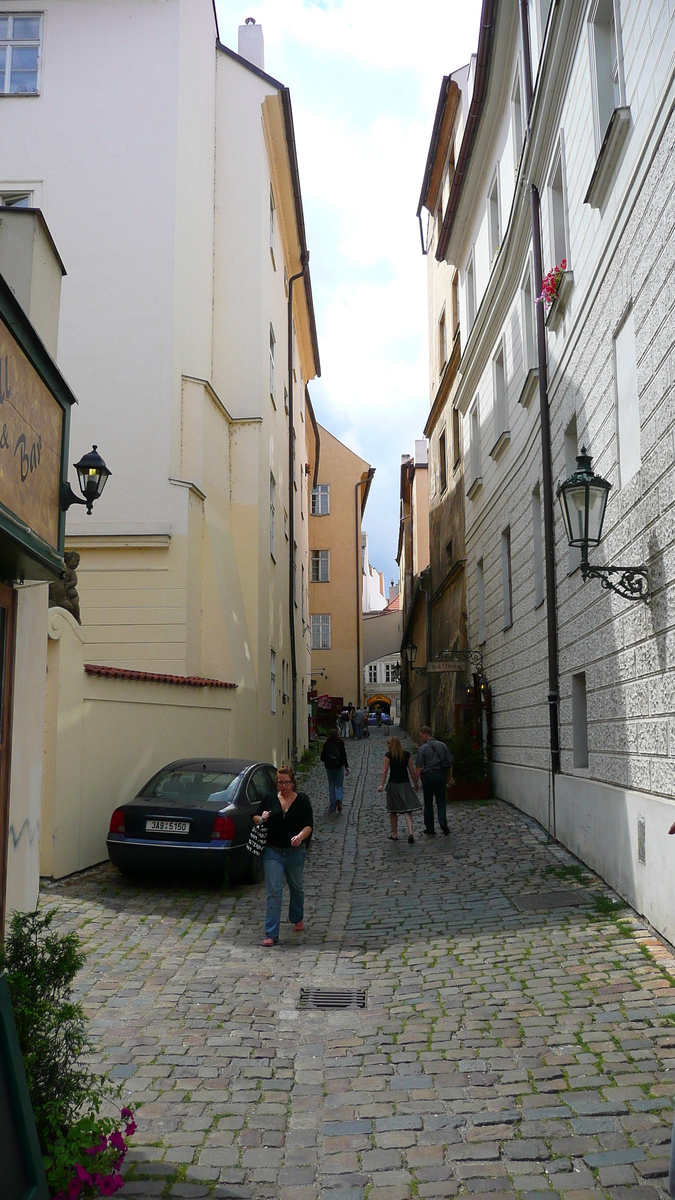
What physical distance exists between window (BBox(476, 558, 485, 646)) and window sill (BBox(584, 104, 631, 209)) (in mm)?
10568

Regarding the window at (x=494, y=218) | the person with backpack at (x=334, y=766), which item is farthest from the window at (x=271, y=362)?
the person with backpack at (x=334, y=766)

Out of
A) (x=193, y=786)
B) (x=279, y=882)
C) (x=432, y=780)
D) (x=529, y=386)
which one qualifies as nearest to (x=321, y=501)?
(x=529, y=386)

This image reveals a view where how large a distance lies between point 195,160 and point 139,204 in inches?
97.4

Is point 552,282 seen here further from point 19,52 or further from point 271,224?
point 271,224

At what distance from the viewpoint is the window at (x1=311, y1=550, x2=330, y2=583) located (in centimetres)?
5041

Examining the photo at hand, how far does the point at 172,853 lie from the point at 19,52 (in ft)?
50.6

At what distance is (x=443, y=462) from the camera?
87.9 ft

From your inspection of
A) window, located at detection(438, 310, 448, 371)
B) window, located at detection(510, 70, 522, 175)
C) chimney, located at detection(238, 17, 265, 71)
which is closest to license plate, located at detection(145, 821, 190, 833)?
window, located at detection(510, 70, 522, 175)

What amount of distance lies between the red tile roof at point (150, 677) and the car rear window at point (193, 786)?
138 cm

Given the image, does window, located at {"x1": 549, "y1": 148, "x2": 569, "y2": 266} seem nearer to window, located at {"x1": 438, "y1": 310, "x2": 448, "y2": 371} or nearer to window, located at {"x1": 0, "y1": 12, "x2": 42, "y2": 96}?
window, located at {"x1": 0, "y1": 12, "x2": 42, "y2": 96}

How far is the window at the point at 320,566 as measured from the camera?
5041 centimetres

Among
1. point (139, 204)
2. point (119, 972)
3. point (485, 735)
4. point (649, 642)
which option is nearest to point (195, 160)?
point (139, 204)

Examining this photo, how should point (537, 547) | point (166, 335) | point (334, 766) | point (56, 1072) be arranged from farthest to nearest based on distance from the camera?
point (334, 766) < point (166, 335) < point (537, 547) < point (56, 1072)

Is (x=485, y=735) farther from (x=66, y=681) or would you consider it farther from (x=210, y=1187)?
(x=210, y=1187)
